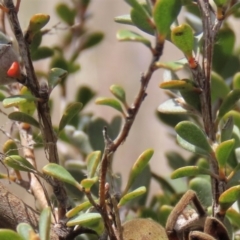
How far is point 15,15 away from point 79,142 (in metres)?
0.41

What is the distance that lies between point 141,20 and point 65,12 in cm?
40

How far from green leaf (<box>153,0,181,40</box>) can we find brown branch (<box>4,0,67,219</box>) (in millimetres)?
177

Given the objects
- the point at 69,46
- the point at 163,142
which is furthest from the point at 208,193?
the point at 163,142

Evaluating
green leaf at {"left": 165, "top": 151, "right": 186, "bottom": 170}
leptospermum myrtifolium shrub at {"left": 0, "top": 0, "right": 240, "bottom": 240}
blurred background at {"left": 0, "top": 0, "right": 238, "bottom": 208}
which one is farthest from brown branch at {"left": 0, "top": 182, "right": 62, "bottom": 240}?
blurred background at {"left": 0, "top": 0, "right": 238, "bottom": 208}

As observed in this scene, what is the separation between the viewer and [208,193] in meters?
0.68

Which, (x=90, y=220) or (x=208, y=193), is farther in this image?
(x=208, y=193)

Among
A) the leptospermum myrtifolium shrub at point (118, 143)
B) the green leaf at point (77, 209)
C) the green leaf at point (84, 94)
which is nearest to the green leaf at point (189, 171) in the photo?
the leptospermum myrtifolium shrub at point (118, 143)

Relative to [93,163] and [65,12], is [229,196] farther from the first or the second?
[65,12]

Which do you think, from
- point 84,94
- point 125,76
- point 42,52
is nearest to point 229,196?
A: point 42,52

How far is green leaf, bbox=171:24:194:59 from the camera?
1.80 feet

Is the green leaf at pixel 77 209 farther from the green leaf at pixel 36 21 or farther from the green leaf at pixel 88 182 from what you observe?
the green leaf at pixel 36 21

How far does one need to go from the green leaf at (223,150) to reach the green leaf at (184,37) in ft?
0.40

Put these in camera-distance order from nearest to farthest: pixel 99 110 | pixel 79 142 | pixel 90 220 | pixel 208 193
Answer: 1. pixel 90 220
2. pixel 208 193
3. pixel 79 142
4. pixel 99 110

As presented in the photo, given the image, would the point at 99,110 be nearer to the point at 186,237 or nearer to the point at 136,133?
the point at 136,133
